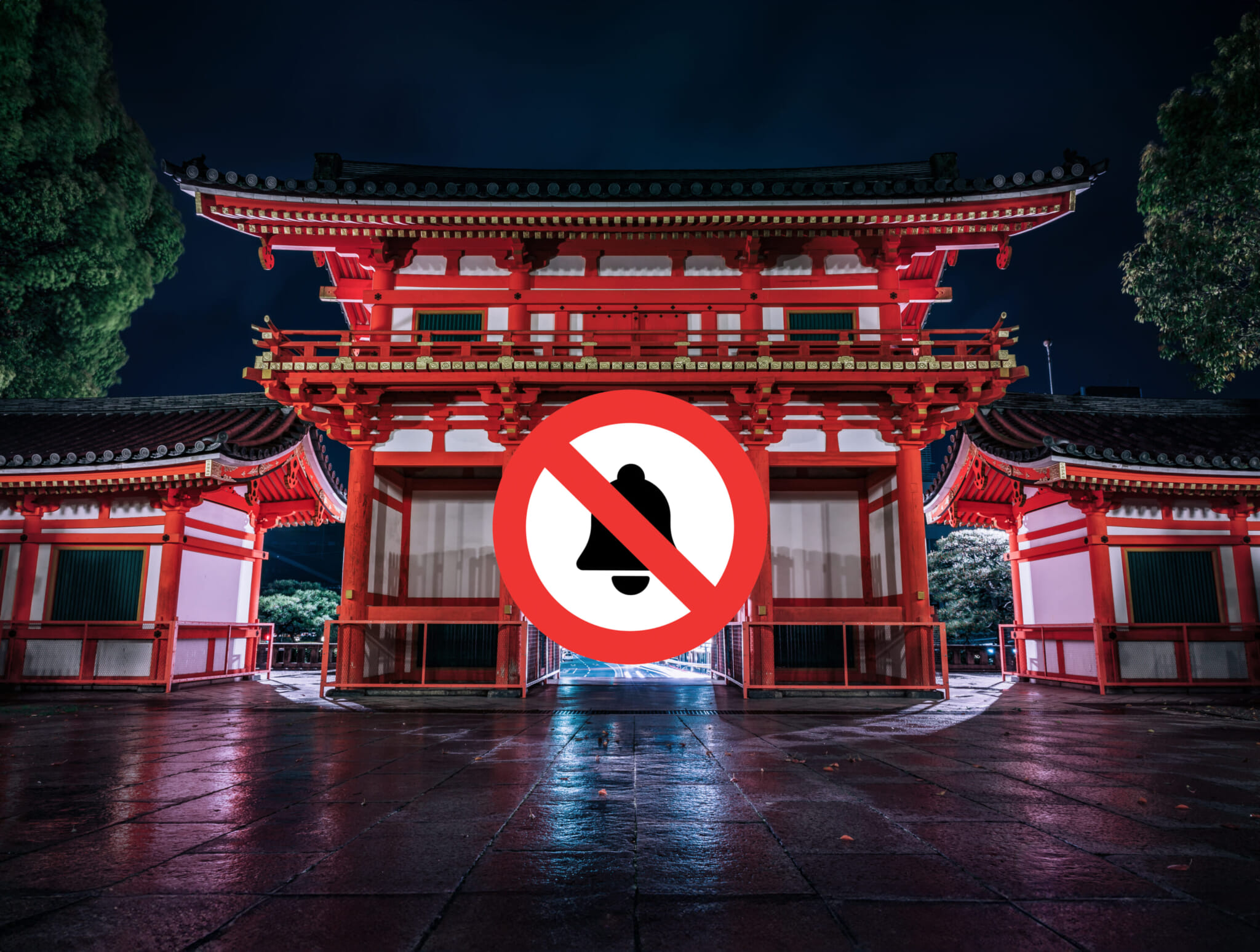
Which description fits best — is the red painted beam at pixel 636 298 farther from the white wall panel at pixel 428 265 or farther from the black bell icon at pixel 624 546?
the black bell icon at pixel 624 546

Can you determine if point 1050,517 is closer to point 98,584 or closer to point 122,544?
point 122,544

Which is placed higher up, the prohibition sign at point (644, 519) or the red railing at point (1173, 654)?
the prohibition sign at point (644, 519)

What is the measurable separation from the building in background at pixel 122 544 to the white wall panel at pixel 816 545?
9.83 meters

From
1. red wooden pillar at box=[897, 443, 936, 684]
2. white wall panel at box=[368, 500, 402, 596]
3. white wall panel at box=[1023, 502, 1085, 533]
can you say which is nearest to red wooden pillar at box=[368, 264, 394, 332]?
white wall panel at box=[368, 500, 402, 596]

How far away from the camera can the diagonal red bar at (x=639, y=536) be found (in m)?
9.15

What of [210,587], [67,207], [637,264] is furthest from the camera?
[67,207]

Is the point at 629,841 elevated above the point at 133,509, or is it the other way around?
the point at 133,509

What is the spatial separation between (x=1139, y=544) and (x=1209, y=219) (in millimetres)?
9511

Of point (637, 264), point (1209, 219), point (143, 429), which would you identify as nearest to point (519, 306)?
point (637, 264)

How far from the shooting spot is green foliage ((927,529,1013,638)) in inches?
795

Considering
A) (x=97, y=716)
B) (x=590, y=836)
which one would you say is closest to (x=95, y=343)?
(x=97, y=716)

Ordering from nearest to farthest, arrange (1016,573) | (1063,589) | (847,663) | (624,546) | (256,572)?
(624,546), (847,663), (1063,589), (1016,573), (256,572)

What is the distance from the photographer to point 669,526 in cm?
1087

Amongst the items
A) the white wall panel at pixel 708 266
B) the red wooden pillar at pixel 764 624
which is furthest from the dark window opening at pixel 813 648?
the white wall panel at pixel 708 266
